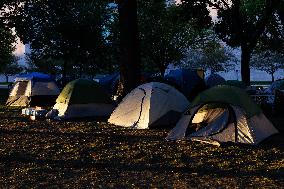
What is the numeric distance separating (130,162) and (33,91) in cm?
1581

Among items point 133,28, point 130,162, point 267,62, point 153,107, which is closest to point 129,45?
point 133,28

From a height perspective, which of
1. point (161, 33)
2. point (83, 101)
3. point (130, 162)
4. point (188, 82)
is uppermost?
point (161, 33)

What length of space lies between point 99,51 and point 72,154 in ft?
101

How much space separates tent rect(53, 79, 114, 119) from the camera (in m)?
17.0

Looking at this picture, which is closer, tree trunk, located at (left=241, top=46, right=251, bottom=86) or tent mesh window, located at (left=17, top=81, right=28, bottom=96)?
tent mesh window, located at (left=17, top=81, right=28, bottom=96)

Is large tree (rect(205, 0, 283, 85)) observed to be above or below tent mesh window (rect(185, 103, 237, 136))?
above

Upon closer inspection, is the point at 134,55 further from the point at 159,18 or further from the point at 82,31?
the point at 159,18

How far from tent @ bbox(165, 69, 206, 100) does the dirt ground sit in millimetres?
13284

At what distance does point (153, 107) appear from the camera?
13984 millimetres

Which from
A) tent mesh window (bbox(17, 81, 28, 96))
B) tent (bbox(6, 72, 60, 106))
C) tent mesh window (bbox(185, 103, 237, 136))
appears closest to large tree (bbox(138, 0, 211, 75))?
tent (bbox(6, 72, 60, 106))

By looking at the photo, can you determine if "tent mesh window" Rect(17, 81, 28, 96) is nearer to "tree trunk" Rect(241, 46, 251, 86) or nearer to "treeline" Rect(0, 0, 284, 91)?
"treeline" Rect(0, 0, 284, 91)

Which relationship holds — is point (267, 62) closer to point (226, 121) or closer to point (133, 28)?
point (133, 28)

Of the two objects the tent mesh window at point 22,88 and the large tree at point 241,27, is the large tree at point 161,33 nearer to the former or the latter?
the large tree at point 241,27

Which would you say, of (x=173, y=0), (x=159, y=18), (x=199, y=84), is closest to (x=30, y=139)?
(x=199, y=84)
